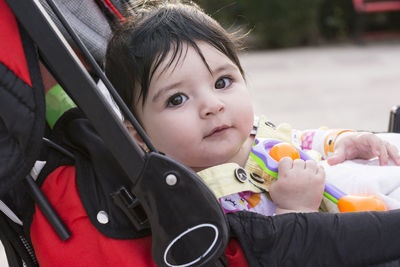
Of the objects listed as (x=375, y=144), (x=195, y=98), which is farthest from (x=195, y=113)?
(x=375, y=144)

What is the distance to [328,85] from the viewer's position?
5.05 meters

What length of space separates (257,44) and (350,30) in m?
1.34

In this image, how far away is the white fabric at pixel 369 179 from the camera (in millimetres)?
1295

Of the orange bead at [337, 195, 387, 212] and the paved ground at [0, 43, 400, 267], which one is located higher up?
the orange bead at [337, 195, 387, 212]

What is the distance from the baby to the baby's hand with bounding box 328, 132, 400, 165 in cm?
1

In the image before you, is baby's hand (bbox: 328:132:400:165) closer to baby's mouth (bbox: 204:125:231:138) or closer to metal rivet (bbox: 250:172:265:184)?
metal rivet (bbox: 250:172:265:184)

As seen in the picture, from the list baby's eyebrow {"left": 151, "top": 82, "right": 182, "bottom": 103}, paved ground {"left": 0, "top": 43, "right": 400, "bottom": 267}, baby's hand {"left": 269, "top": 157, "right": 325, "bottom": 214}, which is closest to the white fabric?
baby's hand {"left": 269, "top": 157, "right": 325, "bottom": 214}

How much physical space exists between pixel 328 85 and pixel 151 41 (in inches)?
155

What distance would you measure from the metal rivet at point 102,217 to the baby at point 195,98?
0.97ft

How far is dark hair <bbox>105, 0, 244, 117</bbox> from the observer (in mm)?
1330

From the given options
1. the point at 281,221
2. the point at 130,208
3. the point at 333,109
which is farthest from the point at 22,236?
the point at 333,109

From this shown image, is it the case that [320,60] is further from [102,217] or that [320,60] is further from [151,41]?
[102,217]

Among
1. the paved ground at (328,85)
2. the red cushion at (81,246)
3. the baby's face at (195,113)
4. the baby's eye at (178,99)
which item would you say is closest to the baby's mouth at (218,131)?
the baby's face at (195,113)

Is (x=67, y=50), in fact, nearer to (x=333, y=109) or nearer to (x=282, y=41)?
(x=333, y=109)
